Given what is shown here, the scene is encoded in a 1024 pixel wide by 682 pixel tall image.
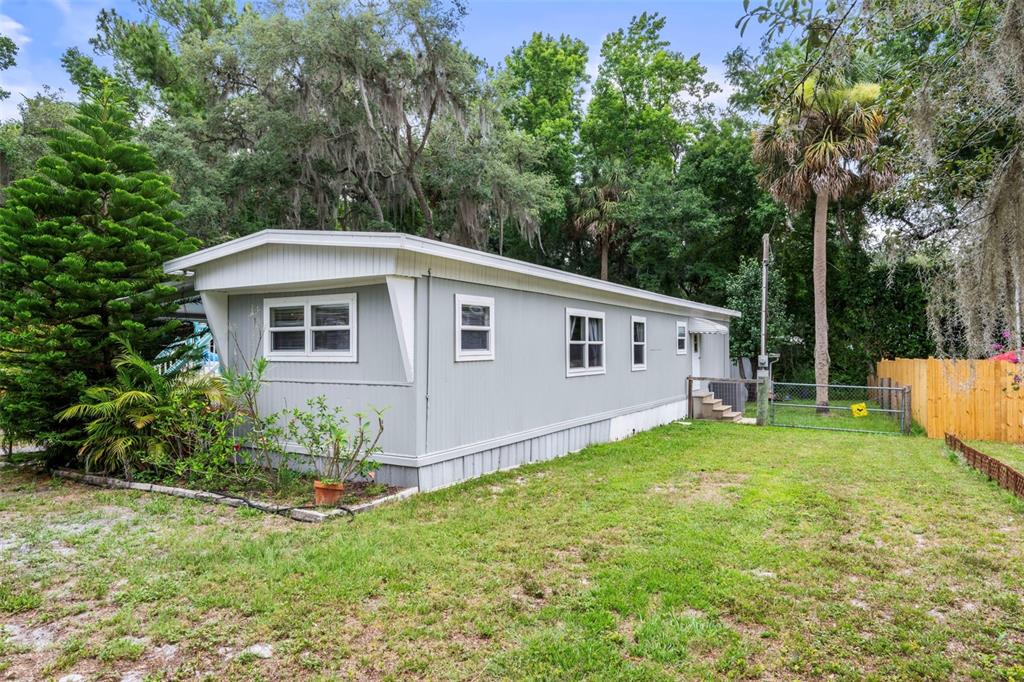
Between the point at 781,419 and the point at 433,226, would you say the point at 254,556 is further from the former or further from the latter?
the point at 433,226

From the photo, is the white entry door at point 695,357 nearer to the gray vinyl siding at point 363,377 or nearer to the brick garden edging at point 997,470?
the brick garden edging at point 997,470

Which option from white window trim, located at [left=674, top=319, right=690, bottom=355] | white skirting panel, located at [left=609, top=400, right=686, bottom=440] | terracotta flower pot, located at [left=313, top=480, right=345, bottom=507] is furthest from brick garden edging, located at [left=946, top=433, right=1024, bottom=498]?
terracotta flower pot, located at [left=313, top=480, right=345, bottom=507]

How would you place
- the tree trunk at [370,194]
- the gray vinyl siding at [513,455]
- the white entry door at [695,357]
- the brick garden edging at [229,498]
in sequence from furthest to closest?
the tree trunk at [370,194], the white entry door at [695,357], the gray vinyl siding at [513,455], the brick garden edging at [229,498]

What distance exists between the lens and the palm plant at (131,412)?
6363 millimetres

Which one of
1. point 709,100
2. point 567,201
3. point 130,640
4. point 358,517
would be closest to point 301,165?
point 567,201

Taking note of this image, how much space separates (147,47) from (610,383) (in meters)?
18.9

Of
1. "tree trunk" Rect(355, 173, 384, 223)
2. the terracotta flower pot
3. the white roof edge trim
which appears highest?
"tree trunk" Rect(355, 173, 384, 223)

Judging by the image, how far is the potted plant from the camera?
5.57 metres

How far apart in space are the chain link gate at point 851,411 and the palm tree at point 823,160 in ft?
1.55

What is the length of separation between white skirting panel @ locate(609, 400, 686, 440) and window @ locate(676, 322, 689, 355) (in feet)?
3.90

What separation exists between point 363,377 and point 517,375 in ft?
6.69

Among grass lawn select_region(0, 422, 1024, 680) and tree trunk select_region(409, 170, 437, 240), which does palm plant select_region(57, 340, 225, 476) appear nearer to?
grass lawn select_region(0, 422, 1024, 680)

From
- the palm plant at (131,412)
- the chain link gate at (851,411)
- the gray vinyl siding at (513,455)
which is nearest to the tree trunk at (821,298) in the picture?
the chain link gate at (851,411)

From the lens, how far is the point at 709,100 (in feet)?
84.5
